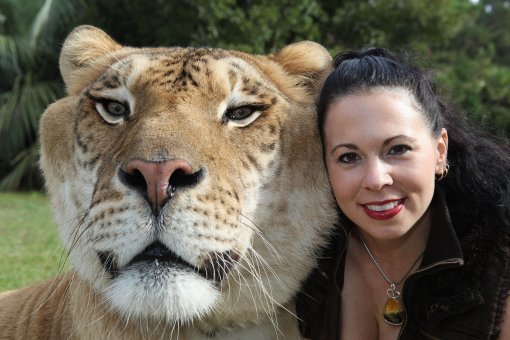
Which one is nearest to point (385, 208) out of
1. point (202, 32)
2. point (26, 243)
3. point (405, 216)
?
point (405, 216)

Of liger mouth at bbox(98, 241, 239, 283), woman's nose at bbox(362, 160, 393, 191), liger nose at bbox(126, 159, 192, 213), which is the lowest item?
liger mouth at bbox(98, 241, 239, 283)

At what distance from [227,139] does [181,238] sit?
1.76ft

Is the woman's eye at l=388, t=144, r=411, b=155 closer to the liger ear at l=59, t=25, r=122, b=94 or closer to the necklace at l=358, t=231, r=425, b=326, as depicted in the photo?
the necklace at l=358, t=231, r=425, b=326

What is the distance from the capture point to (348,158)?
103 inches

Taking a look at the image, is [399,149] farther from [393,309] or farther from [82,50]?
[82,50]

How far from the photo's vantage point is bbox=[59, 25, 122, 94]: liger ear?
10.7ft

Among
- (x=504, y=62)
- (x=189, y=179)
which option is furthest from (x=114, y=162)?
(x=504, y=62)

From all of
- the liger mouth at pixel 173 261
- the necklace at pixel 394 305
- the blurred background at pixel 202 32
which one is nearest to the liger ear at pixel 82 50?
the liger mouth at pixel 173 261

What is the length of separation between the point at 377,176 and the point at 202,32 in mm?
11875

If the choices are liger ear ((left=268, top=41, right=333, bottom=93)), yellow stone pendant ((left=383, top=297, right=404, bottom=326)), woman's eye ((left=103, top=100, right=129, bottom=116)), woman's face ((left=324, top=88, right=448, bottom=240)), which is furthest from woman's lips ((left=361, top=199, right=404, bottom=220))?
woman's eye ((left=103, top=100, right=129, bottom=116))

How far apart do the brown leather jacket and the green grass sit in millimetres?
1171

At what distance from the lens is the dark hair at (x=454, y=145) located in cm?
262

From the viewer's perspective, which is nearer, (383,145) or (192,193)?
(192,193)

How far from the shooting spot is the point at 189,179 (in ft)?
7.51
